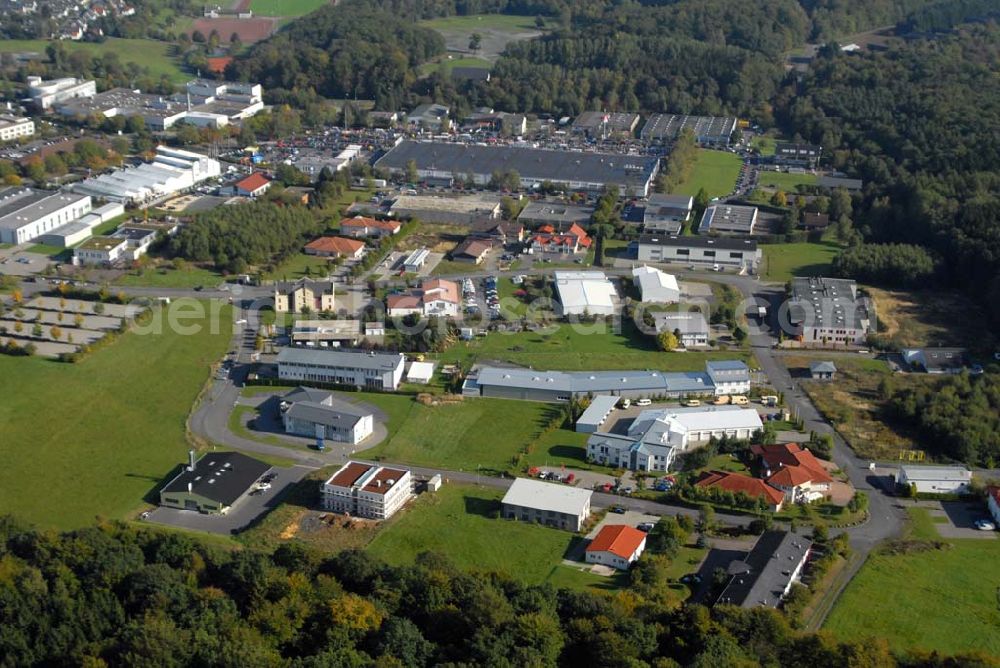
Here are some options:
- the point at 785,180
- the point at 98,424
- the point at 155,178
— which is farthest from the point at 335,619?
the point at 785,180

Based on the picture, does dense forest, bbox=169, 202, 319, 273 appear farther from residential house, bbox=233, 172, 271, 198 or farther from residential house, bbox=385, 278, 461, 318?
residential house, bbox=385, 278, 461, 318

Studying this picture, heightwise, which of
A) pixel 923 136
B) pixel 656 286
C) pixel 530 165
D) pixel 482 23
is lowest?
pixel 530 165

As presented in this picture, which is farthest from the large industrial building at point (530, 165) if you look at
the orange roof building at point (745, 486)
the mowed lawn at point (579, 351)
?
the orange roof building at point (745, 486)

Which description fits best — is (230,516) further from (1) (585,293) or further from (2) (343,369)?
(1) (585,293)

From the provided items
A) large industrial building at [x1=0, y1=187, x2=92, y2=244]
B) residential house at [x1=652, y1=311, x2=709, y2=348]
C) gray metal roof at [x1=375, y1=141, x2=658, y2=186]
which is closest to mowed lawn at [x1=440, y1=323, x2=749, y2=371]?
residential house at [x1=652, y1=311, x2=709, y2=348]

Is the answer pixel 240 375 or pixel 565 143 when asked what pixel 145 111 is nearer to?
pixel 565 143
